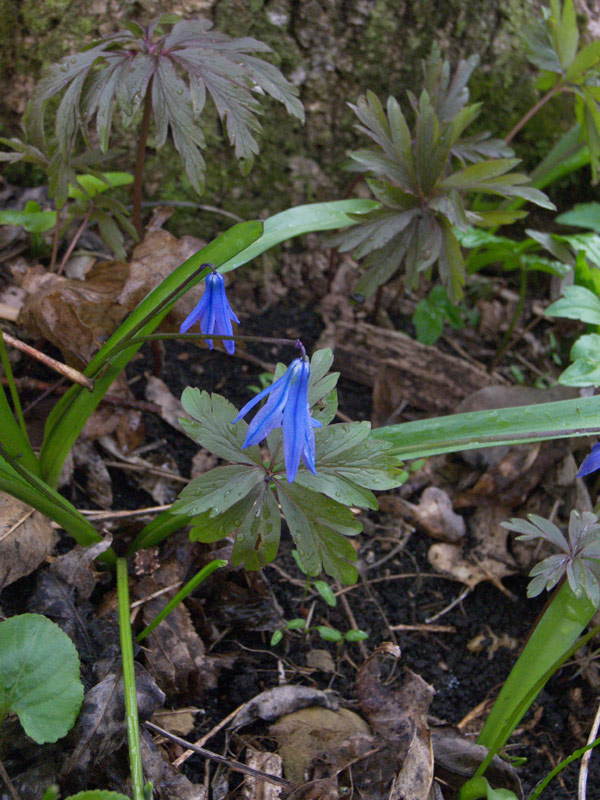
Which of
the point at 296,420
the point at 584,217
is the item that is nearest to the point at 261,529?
the point at 296,420

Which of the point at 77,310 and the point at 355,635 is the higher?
the point at 77,310

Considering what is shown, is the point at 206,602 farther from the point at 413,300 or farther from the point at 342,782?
the point at 413,300

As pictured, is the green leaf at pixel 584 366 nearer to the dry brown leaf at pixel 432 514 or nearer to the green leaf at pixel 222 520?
the dry brown leaf at pixel 432 514

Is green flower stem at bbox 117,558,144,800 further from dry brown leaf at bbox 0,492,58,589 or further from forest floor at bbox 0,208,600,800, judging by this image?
dry brown leaf at bbox 0,492,58,589

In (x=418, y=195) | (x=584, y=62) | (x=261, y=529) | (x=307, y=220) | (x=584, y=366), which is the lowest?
(x=261, y=529)

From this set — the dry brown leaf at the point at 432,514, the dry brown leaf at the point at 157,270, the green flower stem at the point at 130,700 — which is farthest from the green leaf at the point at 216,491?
the dry brown leaf at the point at 432,514

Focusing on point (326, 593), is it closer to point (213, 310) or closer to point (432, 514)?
point (432, 514)
